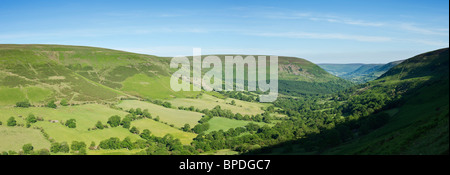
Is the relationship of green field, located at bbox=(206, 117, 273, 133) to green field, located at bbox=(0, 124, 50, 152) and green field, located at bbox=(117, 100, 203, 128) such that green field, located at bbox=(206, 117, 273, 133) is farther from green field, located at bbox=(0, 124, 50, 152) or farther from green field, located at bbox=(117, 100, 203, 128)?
green field, located at bbox=(0, 124, 50, 152)

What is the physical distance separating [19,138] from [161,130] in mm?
49309

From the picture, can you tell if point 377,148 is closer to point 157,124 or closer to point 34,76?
point 157,124

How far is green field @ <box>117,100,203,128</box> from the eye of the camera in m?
131

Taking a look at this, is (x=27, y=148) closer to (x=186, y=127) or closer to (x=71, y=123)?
(x=71, y=123)

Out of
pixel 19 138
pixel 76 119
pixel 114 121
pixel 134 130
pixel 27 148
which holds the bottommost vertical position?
pixel 134 130

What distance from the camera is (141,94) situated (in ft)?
616

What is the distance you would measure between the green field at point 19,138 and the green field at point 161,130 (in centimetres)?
3535

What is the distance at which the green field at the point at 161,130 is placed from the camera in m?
108

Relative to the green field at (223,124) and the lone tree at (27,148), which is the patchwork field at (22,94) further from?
the green field at (223,124)

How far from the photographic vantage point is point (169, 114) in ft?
461

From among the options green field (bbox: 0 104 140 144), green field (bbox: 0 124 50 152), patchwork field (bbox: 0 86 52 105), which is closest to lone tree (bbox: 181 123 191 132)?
green field (bbox: 0 104 140 144)

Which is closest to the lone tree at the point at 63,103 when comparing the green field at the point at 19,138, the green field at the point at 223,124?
the green field at the point at 19,138

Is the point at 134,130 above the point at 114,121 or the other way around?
the other way around

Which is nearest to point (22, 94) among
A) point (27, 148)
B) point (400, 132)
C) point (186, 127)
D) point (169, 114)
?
point (27, 148)
